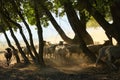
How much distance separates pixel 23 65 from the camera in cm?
2659

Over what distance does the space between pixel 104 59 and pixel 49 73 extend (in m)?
3.24

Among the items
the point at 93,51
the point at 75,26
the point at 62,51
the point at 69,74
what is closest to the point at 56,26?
the point at 62,51

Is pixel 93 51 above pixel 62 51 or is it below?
below

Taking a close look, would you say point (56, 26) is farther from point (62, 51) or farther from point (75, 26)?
point (75, 26)

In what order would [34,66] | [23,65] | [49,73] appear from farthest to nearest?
[23,65]
[34,66]
[49,73]

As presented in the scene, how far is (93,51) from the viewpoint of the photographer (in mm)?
26031

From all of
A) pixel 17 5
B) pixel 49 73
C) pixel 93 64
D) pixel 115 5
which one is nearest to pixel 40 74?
pixel 49 73

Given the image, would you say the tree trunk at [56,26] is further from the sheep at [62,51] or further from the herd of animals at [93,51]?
the sheep at [62,51]

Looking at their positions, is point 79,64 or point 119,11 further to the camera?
point 79,64

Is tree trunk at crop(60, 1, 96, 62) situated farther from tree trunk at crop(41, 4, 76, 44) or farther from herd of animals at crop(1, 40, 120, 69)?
tree trunk at crop(41, 4, 76, 44)

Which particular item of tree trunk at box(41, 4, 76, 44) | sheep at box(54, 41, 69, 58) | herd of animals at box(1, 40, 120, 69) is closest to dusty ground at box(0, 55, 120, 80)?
herd of animals at box(1, 40, 120, 69)

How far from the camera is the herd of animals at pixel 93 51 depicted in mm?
20422

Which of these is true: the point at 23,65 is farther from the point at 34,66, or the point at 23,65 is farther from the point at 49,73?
the point at 49,73

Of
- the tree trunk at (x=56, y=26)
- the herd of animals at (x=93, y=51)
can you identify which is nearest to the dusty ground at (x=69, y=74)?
the herd of animals at (x=93, y=51)
